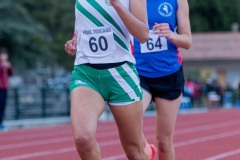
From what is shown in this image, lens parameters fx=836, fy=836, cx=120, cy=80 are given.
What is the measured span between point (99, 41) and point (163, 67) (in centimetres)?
160

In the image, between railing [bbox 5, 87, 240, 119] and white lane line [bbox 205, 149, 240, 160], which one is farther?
railing [bbox 5, 87, 240, 119]

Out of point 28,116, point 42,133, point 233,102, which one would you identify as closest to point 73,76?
point 42,133

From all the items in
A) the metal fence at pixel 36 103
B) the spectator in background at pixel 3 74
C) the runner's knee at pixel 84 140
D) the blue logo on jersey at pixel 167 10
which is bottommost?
the metal fence at pixel 36 103

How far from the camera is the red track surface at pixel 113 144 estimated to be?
11626mm

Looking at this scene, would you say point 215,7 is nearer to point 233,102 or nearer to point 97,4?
Result: point 233,102

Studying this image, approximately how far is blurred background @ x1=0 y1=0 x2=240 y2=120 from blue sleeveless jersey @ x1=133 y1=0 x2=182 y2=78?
15.3m

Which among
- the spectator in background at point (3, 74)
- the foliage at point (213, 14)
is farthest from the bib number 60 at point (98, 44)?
the foliage at point (213, 14)

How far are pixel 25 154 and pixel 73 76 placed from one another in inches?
252

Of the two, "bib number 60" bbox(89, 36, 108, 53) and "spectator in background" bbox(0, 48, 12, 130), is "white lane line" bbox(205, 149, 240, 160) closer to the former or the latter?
"bib number 60" bbox(89, 36, 108, 53)

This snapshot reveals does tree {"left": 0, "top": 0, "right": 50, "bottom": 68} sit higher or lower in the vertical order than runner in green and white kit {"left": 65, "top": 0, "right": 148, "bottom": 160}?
lower

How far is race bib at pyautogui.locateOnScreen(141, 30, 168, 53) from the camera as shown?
7.46 m

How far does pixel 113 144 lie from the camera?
14.0 meters

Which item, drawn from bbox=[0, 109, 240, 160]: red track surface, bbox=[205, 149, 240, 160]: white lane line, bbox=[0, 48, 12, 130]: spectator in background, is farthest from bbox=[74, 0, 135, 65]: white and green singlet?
bbox=[0, 48, 12, 130]: spectator in background

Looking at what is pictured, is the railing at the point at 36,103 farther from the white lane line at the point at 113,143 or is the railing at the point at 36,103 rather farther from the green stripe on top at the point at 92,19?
the green stripe on top at the point at 92,19
